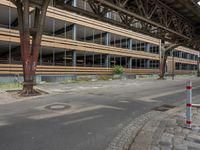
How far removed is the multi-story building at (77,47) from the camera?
67.5 feet

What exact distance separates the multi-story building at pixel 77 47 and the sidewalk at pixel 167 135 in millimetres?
11461

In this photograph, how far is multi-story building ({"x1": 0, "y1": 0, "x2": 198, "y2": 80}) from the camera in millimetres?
20562

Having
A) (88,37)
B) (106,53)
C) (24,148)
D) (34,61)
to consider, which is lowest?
(24,148)

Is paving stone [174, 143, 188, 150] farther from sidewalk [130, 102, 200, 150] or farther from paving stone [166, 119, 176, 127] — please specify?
paving stone [166, 119, 176, 127]

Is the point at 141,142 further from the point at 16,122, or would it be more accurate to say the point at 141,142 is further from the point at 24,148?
the point at 16,122

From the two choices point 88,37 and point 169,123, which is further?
point 88,37

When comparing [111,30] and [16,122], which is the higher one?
[111,30]

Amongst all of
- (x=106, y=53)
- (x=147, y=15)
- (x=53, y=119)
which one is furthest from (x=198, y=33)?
(x=53, y=119)

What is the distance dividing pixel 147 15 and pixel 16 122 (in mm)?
11471

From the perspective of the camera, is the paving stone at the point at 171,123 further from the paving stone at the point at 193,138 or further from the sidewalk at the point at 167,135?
the paving stone at the point at 193,138

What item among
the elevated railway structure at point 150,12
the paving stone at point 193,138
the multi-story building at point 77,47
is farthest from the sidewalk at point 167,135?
the multi-story building at point 77,47

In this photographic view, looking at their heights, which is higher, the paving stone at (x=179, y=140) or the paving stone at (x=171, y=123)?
the paving stone at (x=179, y=140)

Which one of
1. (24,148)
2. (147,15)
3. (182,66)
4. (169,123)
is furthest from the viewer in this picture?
(182,66)

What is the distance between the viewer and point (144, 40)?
38656 millimetres
